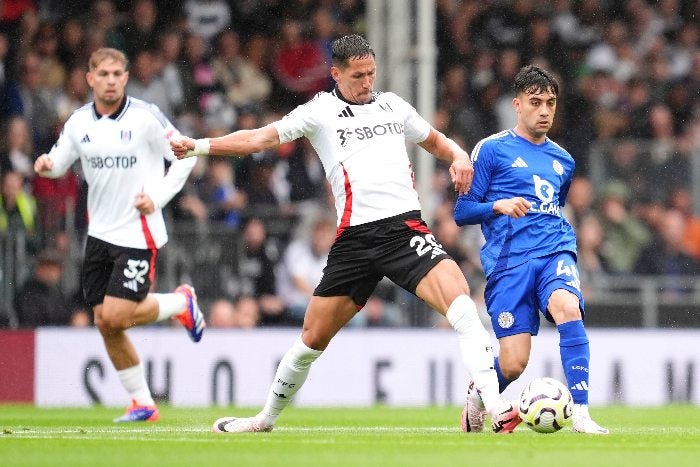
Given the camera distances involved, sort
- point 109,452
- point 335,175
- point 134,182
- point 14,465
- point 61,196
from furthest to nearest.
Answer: point 61,196 → point 134,182 → point 335,175 → point 109,452 → point 14,465

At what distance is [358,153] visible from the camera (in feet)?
27.7

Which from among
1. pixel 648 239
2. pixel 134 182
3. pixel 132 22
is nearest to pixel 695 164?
pixel 648 239

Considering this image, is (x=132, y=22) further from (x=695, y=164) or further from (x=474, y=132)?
(x=695, y=164)

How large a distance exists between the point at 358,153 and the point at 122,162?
2.79m

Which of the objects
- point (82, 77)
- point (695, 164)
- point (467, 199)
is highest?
point (82, 77)

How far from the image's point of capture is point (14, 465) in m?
6.60

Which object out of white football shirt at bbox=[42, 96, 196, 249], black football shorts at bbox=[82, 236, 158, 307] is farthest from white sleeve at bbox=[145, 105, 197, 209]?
black football shorts at bbox=[82, 236, 158, 307]

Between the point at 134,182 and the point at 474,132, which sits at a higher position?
the point at 474,132

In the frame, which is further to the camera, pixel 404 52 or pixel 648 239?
pixel 648 239

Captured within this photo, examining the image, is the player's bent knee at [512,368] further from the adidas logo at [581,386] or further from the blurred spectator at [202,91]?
the blurred spectator at [202,91]

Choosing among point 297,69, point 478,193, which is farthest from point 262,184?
point 478,193

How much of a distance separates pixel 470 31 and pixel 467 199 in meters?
10.1

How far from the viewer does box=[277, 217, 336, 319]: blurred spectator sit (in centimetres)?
1517

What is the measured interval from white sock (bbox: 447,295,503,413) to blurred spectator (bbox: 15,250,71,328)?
7121 mm
